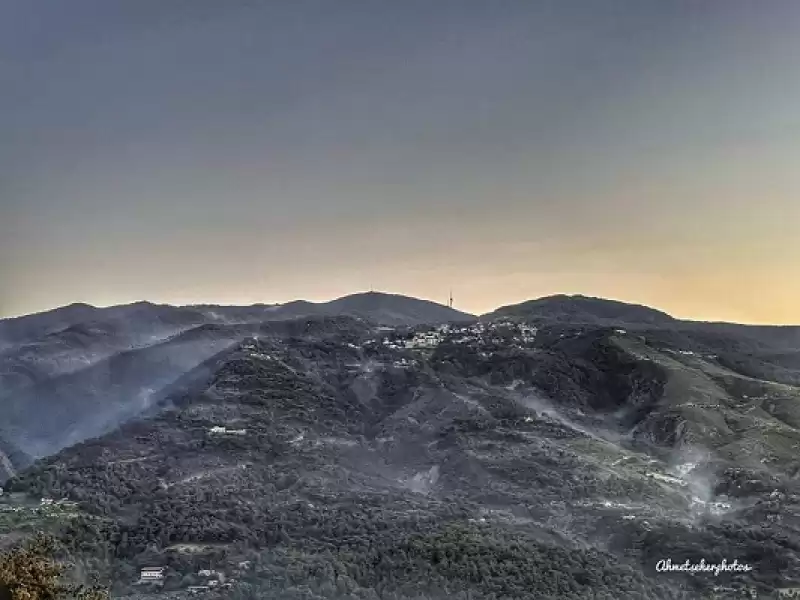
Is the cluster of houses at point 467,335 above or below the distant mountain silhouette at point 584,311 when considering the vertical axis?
below

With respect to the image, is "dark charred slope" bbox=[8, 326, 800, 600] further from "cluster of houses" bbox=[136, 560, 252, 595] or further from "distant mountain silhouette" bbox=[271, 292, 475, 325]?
"distant mountain silhouette" bbox=[271, 292, 475, 325]

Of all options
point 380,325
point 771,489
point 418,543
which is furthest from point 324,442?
point 380,325

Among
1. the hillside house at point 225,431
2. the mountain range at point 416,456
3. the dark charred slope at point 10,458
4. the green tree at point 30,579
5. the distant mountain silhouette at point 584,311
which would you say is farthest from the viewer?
the distant mountain silhouette at point 584,311

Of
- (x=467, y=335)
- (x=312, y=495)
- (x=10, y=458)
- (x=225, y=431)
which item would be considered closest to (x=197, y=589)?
(x=312, y=495)

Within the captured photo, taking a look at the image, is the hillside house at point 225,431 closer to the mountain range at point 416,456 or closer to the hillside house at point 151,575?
the mountain range at point 416,456

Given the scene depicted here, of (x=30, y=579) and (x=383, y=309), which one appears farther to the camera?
(x=383, y=309)

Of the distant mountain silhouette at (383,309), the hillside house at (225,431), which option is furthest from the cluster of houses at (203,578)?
the distant mountain silhouette at (383,309)

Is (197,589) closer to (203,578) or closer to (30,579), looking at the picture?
(203,578)
